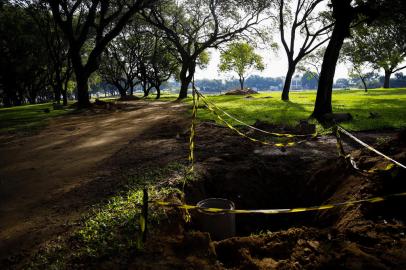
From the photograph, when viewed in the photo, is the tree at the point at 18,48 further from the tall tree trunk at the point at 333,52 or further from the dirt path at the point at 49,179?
the tall tree trunk at the point at 333,52

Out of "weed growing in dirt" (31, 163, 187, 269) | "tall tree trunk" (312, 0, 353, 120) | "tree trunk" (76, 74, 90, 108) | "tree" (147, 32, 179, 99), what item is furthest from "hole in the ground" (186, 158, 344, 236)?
"tree" (147, 32, 179, 99)

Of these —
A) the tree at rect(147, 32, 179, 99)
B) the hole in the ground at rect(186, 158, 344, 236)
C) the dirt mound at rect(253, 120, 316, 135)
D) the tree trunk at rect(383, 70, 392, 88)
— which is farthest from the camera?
the tree trunk at rect(383, 70, 392, 88)

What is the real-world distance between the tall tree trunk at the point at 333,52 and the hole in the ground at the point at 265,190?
26.5 feet

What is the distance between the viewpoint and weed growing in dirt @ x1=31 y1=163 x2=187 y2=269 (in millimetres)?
4312

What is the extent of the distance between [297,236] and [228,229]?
3.84 feet

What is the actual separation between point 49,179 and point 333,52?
13075mm

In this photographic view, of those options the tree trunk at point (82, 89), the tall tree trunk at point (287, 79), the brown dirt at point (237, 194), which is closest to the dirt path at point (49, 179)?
the brown dirt at point (237, 194)

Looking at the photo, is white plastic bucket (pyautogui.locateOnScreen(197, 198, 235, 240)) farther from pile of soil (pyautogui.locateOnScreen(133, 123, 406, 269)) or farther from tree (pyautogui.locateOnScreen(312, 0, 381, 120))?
tree (pyautogui.locateOnScreen(312, 0, 381, 120))

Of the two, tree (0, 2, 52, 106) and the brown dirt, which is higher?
tree (0, 2, 52, 106)

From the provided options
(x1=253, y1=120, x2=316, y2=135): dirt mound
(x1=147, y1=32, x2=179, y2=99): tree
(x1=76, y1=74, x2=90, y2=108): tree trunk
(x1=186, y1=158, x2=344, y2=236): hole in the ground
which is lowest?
(x1=186, y1=158, x2=344, y2=236): hole in the ground

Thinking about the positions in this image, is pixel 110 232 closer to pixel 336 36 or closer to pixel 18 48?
pixel 336 36

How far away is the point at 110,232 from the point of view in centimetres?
492

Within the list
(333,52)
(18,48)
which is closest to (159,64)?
(18,48)

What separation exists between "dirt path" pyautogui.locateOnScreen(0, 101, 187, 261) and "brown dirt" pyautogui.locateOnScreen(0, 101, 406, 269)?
2 cm
